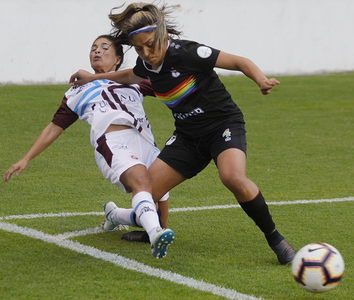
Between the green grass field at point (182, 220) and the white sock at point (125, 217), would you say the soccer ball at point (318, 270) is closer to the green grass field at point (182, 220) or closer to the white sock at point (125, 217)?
the green grass field at point (182, 220)

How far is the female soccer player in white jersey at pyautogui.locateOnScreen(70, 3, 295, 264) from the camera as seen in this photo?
3598mm

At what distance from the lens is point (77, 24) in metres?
12.2

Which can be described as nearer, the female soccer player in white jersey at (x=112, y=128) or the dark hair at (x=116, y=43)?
the female soccer player in white jersey at (x=112, y=128)

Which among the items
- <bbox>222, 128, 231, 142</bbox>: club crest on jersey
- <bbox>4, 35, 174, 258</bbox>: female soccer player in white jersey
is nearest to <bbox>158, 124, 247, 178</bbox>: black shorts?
<bbox>222, 128, 231, 142</bbox>: club crest on jersey

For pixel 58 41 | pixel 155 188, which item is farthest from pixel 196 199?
pixel 58 41

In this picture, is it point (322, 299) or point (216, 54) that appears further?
point (216, 54)

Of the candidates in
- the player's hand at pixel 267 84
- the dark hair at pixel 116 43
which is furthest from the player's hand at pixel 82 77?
the player's hand at pixel 267 84

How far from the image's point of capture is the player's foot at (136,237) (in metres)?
4.22

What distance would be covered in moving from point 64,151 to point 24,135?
1.28 m

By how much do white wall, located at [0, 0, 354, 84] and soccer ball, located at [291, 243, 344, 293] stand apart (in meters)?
9.44

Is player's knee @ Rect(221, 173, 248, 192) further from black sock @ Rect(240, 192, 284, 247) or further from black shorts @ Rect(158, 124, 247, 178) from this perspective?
black shorts @ Rect(158, 124, 247, 178)

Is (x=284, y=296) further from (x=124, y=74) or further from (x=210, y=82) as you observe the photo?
(x=124, y=74)

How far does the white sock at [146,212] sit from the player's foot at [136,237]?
73 cm

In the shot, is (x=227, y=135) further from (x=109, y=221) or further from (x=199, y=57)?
(x=109, y=221)
